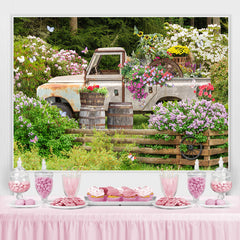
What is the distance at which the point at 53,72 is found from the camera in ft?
12.1

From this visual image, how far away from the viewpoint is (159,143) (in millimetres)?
3602

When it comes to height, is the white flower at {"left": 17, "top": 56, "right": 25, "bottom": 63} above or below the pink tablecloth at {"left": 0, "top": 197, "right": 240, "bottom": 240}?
above

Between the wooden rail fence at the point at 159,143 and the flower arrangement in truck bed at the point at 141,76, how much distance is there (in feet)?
1.26

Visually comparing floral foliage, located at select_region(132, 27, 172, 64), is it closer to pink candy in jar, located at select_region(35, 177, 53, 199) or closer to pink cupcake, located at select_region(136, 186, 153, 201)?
pink cupcake, located at select_region(136, 186, 153, 201)

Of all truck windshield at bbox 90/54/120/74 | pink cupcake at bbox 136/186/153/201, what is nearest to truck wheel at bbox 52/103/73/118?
truck windshield at bbox 90/54/120/74

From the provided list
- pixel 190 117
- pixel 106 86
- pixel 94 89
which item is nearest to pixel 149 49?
pixel 106 86

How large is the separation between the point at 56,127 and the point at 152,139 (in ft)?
2.92

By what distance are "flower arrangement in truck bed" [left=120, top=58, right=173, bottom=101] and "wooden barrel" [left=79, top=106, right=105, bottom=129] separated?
1.21 feet

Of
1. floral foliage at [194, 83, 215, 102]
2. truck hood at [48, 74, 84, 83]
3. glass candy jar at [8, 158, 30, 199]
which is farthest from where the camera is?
truck hood at [48, 74, 84, 83]

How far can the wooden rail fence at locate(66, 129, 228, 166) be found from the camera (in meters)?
3.51
